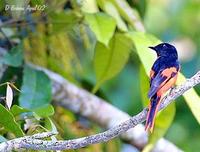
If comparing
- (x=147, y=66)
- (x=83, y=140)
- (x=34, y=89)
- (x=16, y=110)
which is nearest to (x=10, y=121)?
(x=16, y=110)

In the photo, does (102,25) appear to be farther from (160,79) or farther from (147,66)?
(160,79)

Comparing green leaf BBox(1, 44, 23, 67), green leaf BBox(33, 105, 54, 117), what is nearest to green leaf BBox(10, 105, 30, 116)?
green leaf BBox(33, 105, 54, 117)

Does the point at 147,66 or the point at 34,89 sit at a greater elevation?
the point at 147,66

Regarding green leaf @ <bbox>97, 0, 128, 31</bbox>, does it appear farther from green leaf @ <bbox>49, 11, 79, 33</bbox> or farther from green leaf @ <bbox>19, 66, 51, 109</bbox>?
green leaf @ <bbox>19, 66, 51, 109</bbox>

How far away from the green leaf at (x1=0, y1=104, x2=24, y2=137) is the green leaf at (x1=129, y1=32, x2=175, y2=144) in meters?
0.36

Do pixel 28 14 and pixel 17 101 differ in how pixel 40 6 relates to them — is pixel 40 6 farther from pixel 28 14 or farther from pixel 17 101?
pixel 17 101

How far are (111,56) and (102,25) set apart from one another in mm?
198

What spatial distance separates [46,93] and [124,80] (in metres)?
2.01

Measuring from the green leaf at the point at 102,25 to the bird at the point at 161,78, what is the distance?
0.40 meters

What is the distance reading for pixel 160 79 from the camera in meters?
1.23

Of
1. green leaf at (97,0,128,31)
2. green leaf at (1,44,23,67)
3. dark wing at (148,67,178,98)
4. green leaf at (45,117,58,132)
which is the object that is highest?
dark wing at (148,67,178,98)

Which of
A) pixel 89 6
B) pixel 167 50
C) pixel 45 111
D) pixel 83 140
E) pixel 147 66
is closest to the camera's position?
pixel 83 140

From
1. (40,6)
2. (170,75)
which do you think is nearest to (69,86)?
(40,6)

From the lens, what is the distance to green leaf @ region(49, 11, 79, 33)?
1874mm
